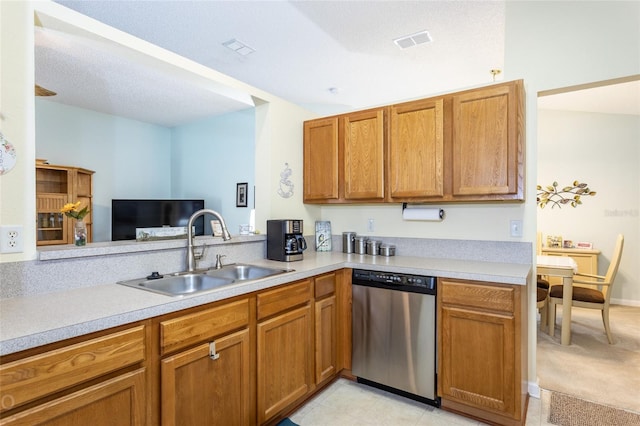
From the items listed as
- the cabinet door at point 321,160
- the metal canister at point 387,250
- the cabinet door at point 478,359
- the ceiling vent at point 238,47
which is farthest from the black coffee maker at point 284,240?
the ceiling vent at point 238,47

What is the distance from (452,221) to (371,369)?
130 cm

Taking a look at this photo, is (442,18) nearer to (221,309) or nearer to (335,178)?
(335,178)

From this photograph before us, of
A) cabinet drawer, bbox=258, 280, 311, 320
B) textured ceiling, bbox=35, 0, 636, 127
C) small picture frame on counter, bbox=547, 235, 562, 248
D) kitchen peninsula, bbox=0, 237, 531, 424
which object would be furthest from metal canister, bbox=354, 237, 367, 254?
small picture frame on counter, bbox=547, 235, 562, 248

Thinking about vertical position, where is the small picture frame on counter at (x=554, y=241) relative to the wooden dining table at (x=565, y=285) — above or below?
above

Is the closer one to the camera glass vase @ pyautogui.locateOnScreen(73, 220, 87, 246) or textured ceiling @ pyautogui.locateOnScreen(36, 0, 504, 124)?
glass vase @ pyautogui.locateOnScreen(73, 220, 87, 246)

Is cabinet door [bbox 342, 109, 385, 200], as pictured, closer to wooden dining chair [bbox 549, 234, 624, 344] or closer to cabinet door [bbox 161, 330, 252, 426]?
cabinet door [bbox 161, 330, 252, 426]

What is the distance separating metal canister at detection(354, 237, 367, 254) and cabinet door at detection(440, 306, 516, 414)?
97 cm

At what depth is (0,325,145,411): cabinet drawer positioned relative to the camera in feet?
3.27

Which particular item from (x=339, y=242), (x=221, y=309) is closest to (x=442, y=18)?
(x=339, y=242)

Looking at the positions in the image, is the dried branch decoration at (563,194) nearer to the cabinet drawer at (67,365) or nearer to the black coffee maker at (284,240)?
the black coffee maker at (284,240)

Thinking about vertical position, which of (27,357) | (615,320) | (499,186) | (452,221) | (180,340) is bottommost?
(615,320)

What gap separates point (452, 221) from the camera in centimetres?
271

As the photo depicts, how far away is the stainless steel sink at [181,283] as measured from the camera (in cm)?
181

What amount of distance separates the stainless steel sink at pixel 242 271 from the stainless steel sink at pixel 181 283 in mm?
84
